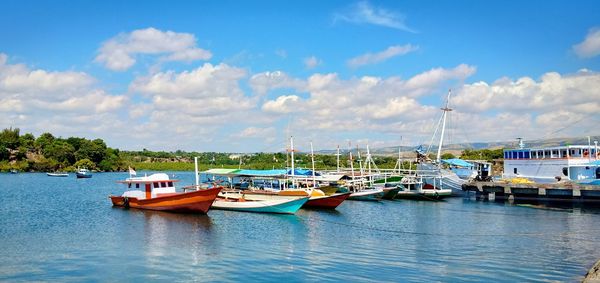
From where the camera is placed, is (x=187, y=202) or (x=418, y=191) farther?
(x=418, y=191)

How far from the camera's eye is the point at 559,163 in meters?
62.7

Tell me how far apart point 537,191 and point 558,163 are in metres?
7.94

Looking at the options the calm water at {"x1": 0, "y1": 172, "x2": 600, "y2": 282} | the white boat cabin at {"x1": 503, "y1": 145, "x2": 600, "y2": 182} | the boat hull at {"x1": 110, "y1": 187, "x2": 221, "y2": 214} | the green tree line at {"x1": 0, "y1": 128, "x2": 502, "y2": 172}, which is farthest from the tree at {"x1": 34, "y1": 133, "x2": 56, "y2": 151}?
the white boat cabin at {"x1": 503, "y1": 145, "x2": 600, "y2": 182}

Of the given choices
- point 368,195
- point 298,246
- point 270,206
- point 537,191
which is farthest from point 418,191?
point 298,246

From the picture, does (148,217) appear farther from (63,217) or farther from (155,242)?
(155,242)

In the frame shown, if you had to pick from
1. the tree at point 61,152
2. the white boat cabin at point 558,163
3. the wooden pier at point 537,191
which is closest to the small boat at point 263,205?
the wooden pier at point 537,191

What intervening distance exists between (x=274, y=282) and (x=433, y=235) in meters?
16.1

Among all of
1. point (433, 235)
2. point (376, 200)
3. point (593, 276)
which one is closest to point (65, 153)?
point (376, 200)

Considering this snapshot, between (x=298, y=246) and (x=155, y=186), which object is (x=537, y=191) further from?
(x=155, y=186)

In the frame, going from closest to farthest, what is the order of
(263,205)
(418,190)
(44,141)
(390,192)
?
(263,205), (390,192), (418,190), (44,141)

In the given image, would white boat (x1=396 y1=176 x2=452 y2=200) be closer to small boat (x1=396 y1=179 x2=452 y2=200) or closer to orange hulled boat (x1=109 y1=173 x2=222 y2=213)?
small boat (x1=396 y1=179 x2=452 y2=200)

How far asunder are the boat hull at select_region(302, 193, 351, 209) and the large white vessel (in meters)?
29.4

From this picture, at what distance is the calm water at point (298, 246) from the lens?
2161 cm

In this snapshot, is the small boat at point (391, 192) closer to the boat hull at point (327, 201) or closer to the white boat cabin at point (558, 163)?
the boat hull at point (327, 201)
